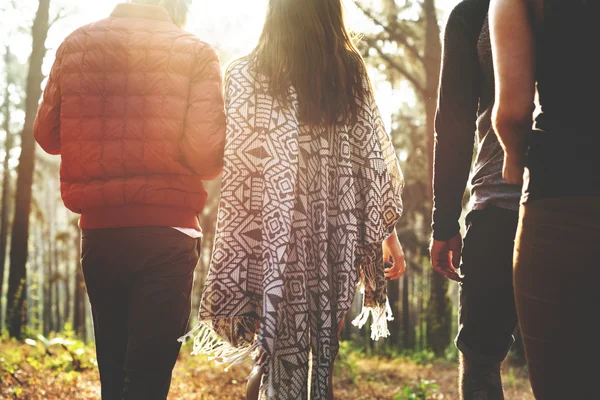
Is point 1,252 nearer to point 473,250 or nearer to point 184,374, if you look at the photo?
point 184,374

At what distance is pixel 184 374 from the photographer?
24.0 feet

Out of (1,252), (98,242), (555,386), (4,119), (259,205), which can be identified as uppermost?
(4,119)

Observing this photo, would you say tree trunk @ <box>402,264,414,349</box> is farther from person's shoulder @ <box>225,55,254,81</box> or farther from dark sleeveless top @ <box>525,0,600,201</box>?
dark sleeveless top @ <box>525,0,600,201</box>

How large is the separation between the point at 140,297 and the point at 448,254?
4.49ft

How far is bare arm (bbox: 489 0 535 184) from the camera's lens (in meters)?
1.67

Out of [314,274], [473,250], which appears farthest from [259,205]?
[473,250]

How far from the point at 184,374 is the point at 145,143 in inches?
199

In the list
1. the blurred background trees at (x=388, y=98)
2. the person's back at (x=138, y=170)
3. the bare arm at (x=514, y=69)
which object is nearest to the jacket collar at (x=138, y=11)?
the person's back at (x=138, y=170)

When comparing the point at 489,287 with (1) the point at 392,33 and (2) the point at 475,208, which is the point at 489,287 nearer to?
(2) the point at 475,208

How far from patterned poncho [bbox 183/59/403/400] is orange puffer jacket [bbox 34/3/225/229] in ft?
0.48

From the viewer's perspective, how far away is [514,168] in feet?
5.78

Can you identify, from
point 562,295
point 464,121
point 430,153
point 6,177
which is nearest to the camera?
point 562,295

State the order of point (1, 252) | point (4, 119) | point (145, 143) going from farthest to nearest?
point (4, 119)
point (1, 252)
point (145, 143)

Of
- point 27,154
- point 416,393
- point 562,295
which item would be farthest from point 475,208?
point 27,154
